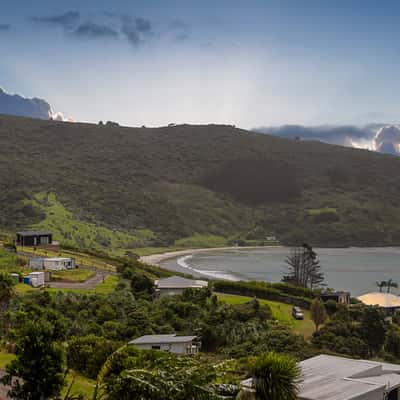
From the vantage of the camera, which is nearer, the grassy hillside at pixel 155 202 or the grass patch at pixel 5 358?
the grass patch at pixel 5 358

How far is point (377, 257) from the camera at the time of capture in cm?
11731

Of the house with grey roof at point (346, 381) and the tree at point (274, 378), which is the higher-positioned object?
the tree at point (274, 378)

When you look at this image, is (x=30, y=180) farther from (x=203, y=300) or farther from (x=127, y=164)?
(x=203, y=300)

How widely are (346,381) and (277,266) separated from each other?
3054 inches

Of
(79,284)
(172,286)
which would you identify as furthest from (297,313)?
(79,284)

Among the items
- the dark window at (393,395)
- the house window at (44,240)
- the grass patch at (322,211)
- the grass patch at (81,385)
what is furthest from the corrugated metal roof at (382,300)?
the grass patch at (322,211)

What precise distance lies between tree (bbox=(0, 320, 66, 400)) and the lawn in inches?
843

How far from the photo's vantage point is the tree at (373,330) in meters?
32.7

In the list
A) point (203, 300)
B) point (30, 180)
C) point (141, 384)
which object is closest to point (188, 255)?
point (30, 180)

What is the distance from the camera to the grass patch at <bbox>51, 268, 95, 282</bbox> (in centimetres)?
4000

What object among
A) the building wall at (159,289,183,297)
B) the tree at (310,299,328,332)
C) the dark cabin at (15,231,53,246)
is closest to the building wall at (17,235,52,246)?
the dark cabin at (15,231,53,246)

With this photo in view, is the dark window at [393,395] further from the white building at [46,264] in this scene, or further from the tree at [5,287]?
the white building at [46,264]

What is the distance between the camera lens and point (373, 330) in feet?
108

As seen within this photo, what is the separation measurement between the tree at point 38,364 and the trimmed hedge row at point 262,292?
1225 inches
